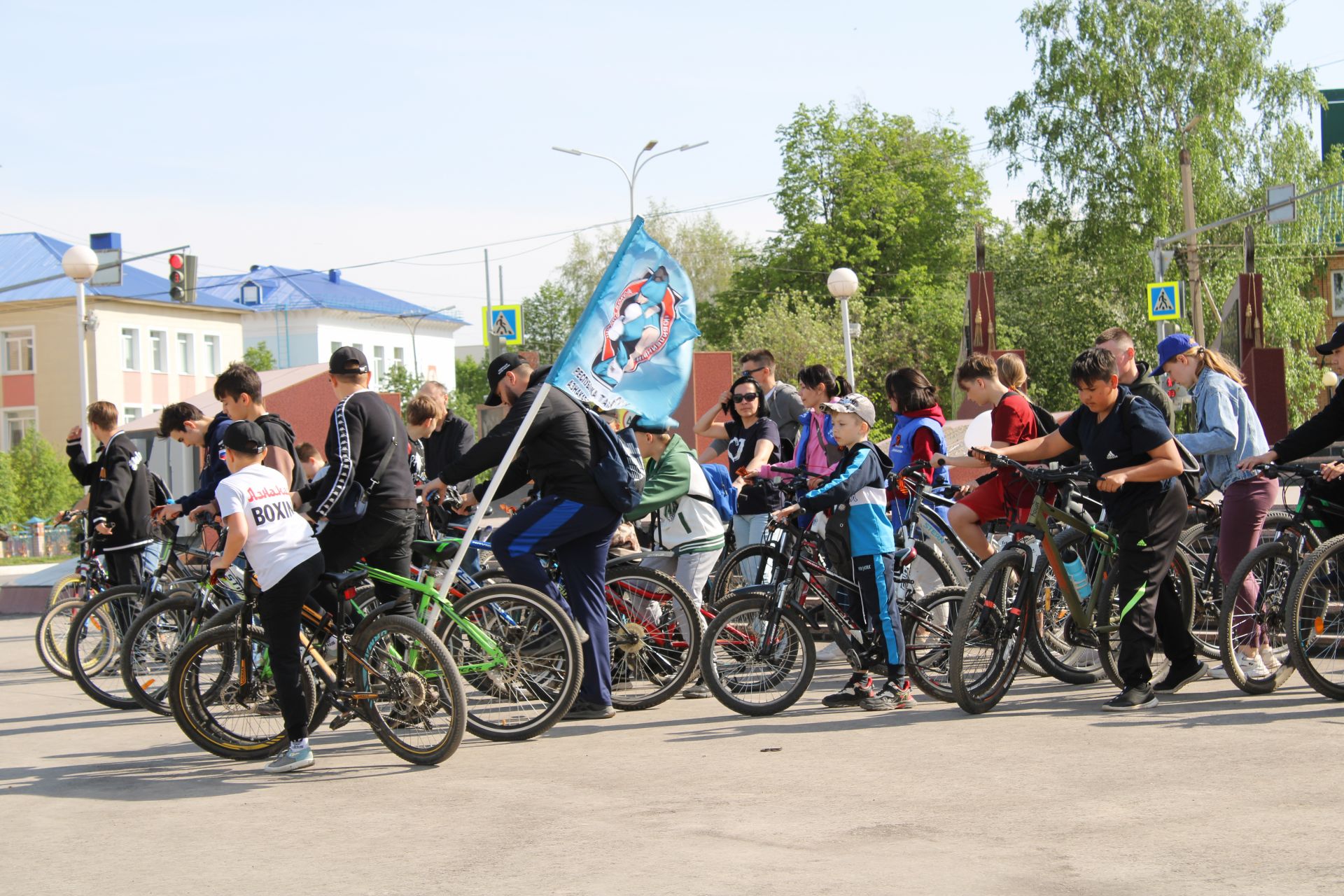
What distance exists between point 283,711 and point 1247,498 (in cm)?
530

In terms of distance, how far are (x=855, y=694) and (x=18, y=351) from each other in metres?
64.4

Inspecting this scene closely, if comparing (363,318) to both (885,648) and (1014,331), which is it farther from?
(885,648)

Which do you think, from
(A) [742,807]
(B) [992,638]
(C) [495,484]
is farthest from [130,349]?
(A) [742,807]

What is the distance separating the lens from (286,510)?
6.61 metres

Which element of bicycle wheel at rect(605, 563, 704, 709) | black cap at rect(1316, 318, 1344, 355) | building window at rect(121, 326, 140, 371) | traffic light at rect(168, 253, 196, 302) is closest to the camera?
black cap at rect(1316, 318, 1344, 355)

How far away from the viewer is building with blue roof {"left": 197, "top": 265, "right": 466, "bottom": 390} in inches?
3423

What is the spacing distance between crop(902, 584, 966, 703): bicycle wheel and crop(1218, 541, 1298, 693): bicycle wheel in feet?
4.46

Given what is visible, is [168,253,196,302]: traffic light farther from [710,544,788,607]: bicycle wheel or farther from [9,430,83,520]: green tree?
[710,544,788,607]: bicycle wheel

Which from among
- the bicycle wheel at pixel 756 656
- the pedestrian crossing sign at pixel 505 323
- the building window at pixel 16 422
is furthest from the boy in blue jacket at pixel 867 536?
the building window at pixel 16 422

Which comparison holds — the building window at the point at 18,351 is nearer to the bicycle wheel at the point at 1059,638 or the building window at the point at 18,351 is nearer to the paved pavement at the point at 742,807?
the paved pavement at the point at 742,807

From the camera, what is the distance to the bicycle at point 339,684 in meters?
6.56

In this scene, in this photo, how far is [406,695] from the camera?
6.60 meters

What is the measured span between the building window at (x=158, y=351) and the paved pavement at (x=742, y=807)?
211 ft

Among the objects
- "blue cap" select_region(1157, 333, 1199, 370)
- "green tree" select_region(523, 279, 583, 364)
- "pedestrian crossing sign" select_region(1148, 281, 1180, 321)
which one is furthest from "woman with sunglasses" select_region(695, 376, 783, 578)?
"green tree" select_region(523, 279, 583, 364)
